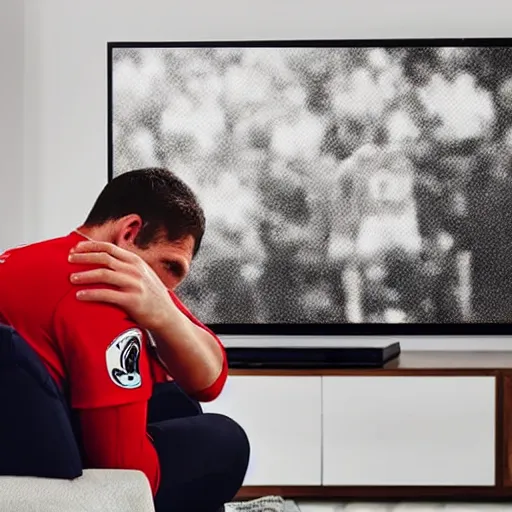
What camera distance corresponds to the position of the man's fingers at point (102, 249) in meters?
1.57

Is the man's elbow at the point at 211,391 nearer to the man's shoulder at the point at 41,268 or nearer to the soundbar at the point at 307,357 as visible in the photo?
the man's shoulder at the point at 41,268

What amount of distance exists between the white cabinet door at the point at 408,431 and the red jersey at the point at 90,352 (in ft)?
7.67

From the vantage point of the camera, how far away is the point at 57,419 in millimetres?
1388

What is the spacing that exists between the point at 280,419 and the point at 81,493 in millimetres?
2570

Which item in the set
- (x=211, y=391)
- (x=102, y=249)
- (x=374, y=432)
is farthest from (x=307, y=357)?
(x=102, y=249)

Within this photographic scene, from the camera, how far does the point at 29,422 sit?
138cm

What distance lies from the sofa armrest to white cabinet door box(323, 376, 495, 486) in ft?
8.26

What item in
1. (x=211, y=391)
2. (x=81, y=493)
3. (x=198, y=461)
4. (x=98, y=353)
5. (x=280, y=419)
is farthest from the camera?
(x=280, y=419)

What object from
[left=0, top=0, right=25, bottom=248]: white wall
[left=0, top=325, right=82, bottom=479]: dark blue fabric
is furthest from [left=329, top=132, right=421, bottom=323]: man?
[left=0, top=325, right=82, bottom=479]: dark blue fabric

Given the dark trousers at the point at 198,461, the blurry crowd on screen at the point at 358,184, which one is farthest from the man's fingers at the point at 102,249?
the blurry crowd on screen at the point at 358,184

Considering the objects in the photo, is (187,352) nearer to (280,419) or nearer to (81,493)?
(81,493)

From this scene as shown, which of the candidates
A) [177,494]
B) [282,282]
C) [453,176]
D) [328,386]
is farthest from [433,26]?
[177,494]

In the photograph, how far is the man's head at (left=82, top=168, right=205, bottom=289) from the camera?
172 cm

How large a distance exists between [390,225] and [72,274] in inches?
112
